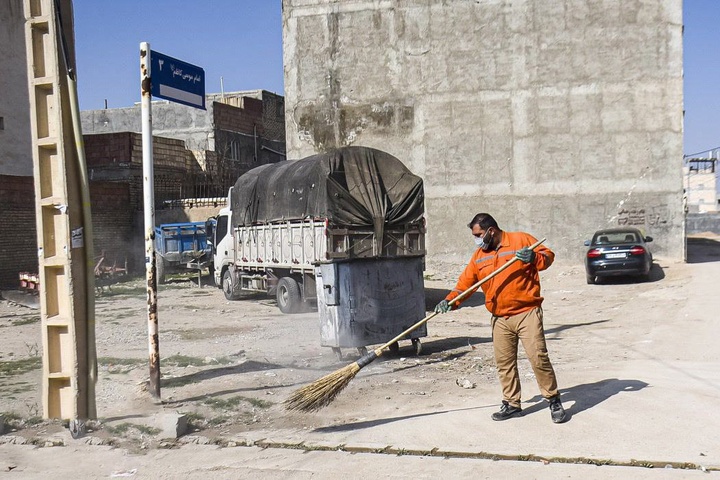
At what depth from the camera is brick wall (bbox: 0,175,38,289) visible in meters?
23.4

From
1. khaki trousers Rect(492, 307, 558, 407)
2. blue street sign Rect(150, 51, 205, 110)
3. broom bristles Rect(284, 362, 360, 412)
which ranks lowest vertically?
broom bristles Rect(284, 362, 360, 412)

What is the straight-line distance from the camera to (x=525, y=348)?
Answer: 686 centimetres

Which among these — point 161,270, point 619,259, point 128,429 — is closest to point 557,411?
point 128,429

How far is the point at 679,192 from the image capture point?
25.4 m

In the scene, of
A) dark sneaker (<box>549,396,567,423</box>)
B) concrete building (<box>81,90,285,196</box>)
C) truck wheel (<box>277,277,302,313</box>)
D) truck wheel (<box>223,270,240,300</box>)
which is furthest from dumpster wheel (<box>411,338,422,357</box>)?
concrete building (<box>81,90,285,196</box>)

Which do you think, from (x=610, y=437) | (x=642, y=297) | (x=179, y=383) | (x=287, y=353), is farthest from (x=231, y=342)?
(x=642, y=297)

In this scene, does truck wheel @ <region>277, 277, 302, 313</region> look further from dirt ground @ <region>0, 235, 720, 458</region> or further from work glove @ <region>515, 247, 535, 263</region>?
work glove @ <region>515, 247, 535, 263</region>

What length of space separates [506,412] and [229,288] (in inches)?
575

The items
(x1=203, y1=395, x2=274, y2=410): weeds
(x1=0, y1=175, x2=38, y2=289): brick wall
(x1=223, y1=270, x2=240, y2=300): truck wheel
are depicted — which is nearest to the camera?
(x1=203, y1=395, x2=274, y2=410): weeds

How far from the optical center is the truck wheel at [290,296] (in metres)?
16.9

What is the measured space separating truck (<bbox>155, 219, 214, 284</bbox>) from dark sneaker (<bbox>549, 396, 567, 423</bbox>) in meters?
20.0

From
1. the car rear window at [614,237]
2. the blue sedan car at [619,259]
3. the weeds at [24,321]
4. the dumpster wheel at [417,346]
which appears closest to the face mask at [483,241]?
the dumpster wheel at [417,346]

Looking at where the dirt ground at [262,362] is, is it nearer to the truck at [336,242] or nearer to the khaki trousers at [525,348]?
the truck at [336,242]

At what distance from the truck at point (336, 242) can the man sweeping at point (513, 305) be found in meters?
3.61
